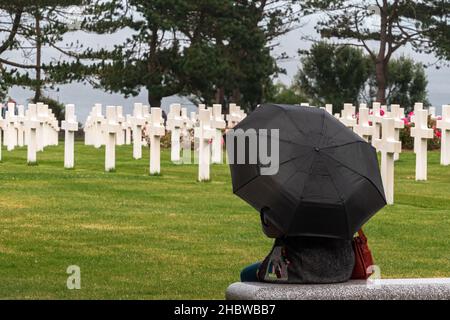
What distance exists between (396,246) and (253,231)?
1.74 m

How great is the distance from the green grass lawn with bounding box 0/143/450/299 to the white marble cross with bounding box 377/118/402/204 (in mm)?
381

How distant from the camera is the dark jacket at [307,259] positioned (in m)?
7.54

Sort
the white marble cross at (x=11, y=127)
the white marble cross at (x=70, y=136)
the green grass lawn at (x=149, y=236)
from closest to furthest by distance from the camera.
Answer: the green grass lawn at (x=149, y=236)
the white marble cross at (x=70, y=136)
the white marble cross at (x=11, y=127)

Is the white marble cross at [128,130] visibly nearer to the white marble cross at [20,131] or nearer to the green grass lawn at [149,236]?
the white marble cross at [20,131]

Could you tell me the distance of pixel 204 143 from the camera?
22203 mm

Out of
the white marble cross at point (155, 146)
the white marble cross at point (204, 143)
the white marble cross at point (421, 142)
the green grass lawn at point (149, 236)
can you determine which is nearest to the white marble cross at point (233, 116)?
the white marble cross at point (421, 142)

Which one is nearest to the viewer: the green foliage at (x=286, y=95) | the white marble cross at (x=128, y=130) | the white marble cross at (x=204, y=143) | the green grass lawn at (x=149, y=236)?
the green grass lawn at (x=149, y=236)

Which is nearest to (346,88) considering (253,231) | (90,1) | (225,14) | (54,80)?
(225,14)

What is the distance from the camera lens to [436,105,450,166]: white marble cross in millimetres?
27141

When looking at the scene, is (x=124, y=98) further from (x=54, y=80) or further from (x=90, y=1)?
(x=54, y=80)

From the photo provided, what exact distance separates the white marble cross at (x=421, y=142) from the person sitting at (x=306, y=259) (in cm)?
1589

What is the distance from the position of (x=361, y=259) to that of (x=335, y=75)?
57.3 metres

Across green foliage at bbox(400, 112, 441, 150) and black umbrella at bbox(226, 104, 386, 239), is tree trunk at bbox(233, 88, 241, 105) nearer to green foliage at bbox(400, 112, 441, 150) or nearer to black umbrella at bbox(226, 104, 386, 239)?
green foliage at bbox(400, 112, 441, 150)

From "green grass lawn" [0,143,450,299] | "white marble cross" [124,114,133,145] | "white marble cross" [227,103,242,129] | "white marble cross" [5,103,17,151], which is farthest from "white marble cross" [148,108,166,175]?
"white marble cross" [124,114,133,145]
